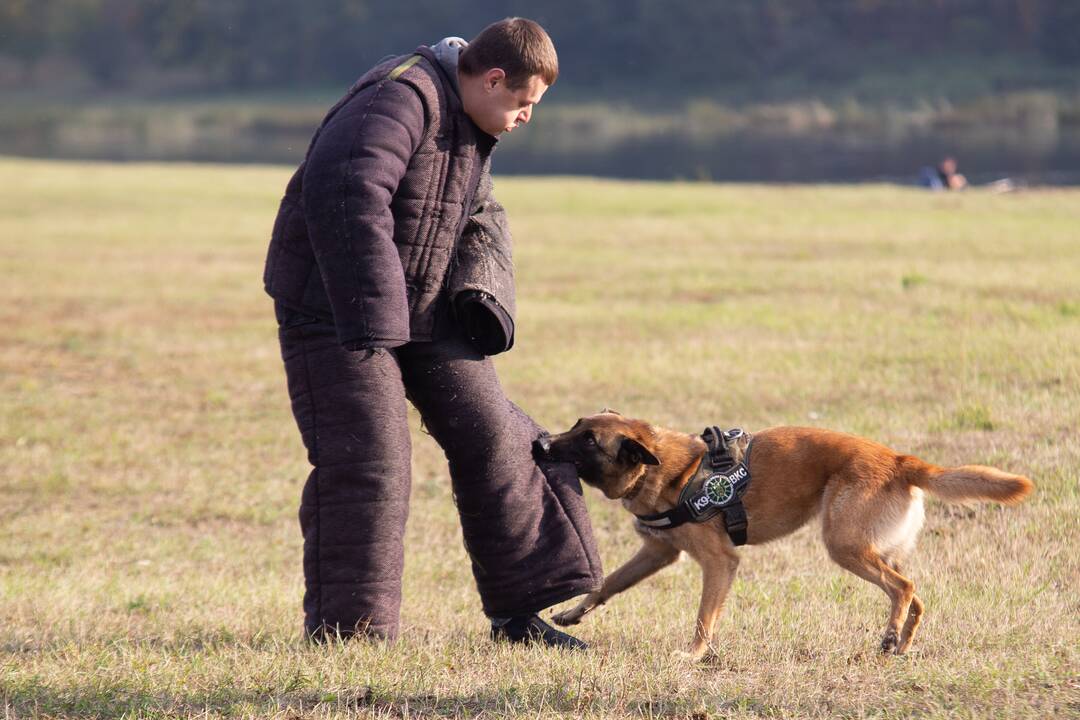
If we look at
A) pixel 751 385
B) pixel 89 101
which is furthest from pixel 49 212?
pixel 89 101

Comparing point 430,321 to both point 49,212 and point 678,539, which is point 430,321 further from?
point 49,212

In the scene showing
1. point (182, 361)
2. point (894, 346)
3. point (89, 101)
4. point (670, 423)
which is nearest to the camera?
point (670, 423)

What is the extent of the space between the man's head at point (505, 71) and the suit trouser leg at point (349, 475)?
0.95 meters

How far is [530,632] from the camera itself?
532cm

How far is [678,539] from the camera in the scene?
5.43m

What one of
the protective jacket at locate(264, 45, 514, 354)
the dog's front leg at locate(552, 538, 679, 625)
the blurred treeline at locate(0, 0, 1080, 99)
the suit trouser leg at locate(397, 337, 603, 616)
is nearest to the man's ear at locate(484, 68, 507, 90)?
the protective jacket at locate(264, 45, 514, 354)

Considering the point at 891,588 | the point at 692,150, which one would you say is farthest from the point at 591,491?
the point at 692,150

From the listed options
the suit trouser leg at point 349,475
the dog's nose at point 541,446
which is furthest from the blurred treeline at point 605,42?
the suit trouser leg at point 349,475

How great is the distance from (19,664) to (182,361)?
311 inches

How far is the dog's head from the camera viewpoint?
545cm

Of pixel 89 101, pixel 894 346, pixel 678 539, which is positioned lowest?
pixel 678 539

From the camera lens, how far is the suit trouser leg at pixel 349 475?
488 centimetres

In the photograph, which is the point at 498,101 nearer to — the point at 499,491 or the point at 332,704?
the point at 499,491

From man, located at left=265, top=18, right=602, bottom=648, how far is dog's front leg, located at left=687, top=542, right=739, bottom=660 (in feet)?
1.44
